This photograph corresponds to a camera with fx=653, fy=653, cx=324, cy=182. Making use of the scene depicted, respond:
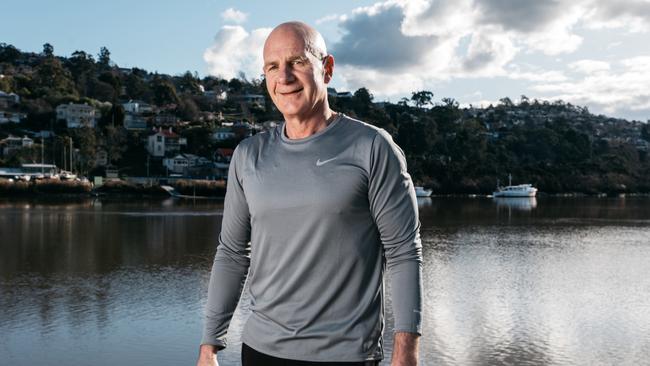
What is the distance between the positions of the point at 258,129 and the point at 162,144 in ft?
45.0

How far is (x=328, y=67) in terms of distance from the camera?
1.86m

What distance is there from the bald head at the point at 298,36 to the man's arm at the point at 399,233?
31cm

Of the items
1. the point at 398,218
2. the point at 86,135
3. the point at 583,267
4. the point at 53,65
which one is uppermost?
the point at 53,65

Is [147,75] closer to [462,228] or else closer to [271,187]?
[462,228]

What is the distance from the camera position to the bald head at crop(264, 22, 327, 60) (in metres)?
1.75

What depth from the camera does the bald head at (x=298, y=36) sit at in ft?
5.74

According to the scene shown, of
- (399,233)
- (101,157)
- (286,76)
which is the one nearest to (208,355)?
(399,233)

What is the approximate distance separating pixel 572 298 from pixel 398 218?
12913mm

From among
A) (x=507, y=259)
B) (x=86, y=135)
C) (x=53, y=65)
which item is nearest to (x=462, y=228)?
(x=507, y=259)

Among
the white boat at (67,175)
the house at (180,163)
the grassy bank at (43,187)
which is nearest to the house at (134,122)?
the house at (180,163)

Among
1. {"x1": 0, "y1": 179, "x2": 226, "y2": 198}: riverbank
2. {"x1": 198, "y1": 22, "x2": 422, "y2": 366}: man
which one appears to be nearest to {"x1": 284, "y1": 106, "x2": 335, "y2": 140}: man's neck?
{"x1": 198, "y1": 22, "x2": 422, "y2": 366}: man

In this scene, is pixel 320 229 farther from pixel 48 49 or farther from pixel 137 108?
pixel 48 49

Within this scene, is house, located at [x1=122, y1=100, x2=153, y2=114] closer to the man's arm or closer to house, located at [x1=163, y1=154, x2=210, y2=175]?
house, located at [x1=163, y1=154, x2=210, y2=175]

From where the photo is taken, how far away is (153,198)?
5438cm
